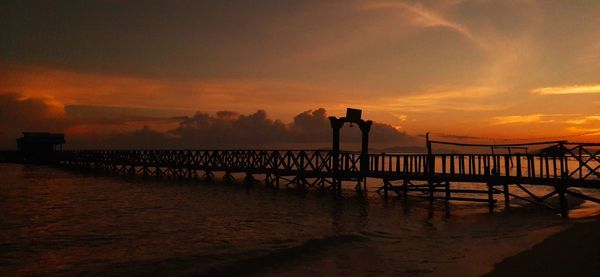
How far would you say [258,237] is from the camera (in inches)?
502

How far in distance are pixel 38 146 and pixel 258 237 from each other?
74.9 metres

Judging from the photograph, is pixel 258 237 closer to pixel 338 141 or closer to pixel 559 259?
pixel 559 259

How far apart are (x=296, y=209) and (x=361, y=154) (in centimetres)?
839

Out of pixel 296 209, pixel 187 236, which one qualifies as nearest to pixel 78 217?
pixel 187 236

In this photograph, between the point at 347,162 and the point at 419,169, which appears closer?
the point at 419,169

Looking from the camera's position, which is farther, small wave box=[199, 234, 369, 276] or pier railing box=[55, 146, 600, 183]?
pier railing box=[55, 146, 600, 183]

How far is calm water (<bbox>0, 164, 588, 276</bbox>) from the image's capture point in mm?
9359

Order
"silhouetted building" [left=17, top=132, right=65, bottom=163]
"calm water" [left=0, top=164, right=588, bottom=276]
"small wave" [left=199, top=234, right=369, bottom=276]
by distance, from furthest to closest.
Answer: "silhouetted building" [left=17, top=132, right=65, bottom=163], "calm water" [left=0, top=164, right=588, bottom=276], "small wave" [left=199, top=234, right=369, bottom=276]

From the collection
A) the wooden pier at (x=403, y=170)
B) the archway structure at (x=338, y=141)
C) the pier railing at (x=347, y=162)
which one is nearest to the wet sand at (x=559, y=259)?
the pier railing at (x=347, y=162)

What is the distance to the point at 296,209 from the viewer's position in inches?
762

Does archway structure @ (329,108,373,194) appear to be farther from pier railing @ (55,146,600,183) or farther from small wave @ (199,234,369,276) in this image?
small wave @ (199,234,369,276)

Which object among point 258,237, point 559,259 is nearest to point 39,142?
point 258,237

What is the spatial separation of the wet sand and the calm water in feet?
1.50

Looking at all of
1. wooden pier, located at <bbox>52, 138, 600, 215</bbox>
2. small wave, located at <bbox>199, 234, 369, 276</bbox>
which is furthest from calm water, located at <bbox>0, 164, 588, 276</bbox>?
wooden pier, located at <bbox>52, 138, 600, 215</bbox>
